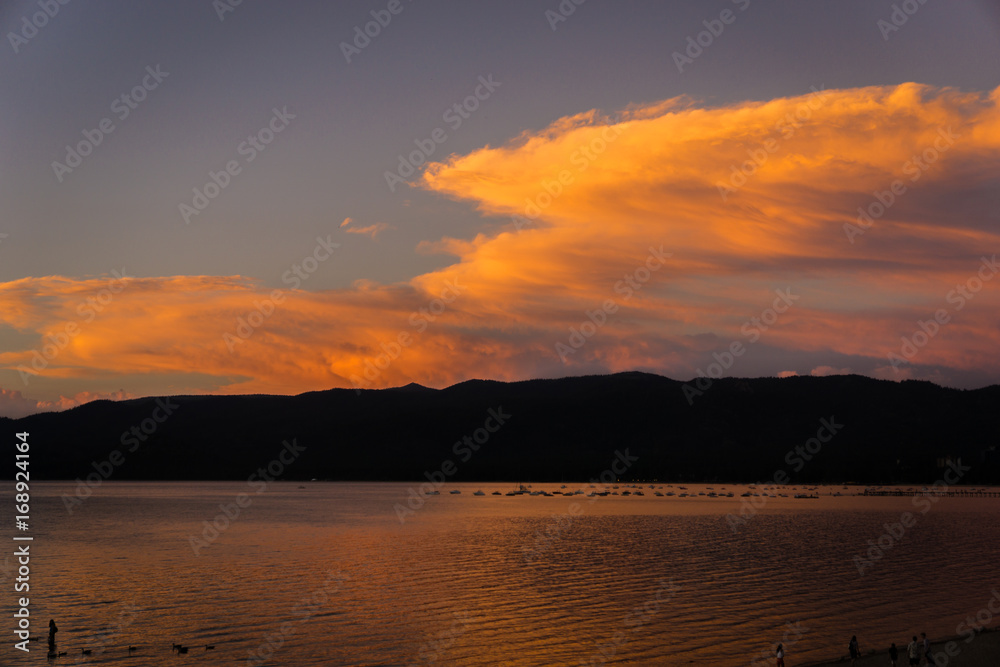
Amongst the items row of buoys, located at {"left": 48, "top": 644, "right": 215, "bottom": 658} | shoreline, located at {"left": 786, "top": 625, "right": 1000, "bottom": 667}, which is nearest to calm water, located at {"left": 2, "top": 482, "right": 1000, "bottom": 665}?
row of buoys, located at {"left": 48, "top": 644, "right": 215, "bottom": 658}

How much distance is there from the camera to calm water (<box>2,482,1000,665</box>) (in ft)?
135

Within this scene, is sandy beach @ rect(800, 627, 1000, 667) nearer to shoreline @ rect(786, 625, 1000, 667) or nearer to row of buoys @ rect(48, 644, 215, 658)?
shoreline @ rect(786, 625, 1000, 667)

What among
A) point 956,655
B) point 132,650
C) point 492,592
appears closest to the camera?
point 956,655

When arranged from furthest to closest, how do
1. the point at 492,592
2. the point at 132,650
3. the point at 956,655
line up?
the point at 492,592
the point at 132,650
the point at 956,655

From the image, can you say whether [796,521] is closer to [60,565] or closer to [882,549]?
[882,549]

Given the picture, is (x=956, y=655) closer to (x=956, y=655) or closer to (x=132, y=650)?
(x=956, y=655)

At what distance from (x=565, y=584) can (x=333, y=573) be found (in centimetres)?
1862

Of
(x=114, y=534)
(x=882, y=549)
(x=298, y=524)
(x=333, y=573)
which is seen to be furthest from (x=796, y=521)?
(x=114, y=534)

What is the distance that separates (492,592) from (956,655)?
94.0 ft

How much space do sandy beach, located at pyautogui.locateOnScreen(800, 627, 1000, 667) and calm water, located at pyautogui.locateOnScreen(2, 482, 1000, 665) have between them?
2169mm

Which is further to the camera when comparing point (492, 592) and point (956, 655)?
point (492, 592)

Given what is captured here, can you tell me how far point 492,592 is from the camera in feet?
187

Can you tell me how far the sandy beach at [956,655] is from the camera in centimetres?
3541

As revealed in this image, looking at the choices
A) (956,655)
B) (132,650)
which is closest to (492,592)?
(132,650)
